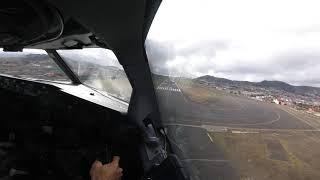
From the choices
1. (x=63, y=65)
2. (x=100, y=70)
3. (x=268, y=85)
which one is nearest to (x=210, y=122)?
(x=268, y=85)

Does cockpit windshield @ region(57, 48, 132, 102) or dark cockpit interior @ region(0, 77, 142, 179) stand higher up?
cockpit windshield @ region(57, 48, 132, 102)

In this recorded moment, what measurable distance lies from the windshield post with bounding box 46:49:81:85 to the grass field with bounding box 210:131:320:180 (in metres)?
3.37

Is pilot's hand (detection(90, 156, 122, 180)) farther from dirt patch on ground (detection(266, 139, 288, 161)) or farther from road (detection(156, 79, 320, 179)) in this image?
dirt patch on ground (detection(266, 139, 288, 161))

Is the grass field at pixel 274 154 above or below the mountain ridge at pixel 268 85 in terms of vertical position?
below

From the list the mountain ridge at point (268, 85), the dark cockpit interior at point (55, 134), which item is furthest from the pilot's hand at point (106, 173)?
the mountain ridge at point (268, 85)

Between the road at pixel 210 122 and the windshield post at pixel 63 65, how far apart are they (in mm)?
1886

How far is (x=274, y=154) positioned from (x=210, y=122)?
81cm

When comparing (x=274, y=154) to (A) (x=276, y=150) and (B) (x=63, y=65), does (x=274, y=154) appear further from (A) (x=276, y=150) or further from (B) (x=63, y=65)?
(B) (x=63, y=65)

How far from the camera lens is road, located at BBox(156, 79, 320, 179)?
191cm

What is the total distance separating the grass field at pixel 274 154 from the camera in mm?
1729

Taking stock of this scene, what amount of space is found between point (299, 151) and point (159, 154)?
6.61ft

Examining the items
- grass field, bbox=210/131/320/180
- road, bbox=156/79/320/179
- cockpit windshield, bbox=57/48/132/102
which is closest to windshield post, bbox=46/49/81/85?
cockpit windshield, bbox=57/48/132/102

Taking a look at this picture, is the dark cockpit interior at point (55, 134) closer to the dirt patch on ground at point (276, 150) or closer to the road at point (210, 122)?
the road at point (210, 122)

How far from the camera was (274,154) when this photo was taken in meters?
1.98
